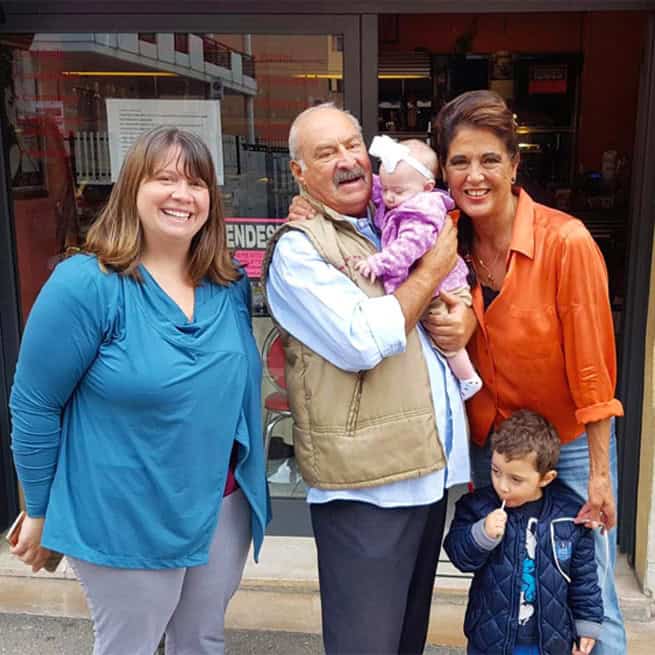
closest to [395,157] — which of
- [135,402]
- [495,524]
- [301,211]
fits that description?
[301,211]

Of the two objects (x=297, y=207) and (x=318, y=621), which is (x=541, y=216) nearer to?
(x=297, y=207)

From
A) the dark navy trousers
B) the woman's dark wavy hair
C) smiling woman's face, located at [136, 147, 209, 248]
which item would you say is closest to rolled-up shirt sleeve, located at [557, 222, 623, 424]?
the woman's dark wavy hair

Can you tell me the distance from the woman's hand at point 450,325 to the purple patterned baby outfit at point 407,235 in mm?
44

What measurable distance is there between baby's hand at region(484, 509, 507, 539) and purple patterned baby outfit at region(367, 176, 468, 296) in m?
0.62

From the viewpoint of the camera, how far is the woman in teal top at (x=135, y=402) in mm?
1792

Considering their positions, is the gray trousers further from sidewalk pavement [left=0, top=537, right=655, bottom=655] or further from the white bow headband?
sidewalk pavement [left=0, top=537, right=655, bottom=655]

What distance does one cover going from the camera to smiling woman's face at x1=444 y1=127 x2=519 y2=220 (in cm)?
194

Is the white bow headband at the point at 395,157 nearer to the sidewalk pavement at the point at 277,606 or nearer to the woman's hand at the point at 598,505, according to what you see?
the woman's hand at the point at 598,505

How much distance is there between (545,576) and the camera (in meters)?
2.12

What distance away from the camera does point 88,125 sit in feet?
11.3

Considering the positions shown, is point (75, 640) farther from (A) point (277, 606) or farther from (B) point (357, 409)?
(B) point (357, 409)

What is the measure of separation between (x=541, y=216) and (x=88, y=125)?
7.28ft

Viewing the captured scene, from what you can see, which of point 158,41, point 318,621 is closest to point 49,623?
point 318,621

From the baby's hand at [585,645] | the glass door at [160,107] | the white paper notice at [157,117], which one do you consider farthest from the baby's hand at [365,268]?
the white paper notice at [157,117]
